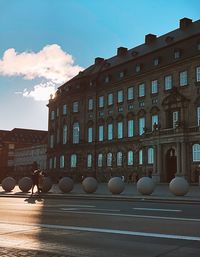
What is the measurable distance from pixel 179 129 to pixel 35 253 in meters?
43.9

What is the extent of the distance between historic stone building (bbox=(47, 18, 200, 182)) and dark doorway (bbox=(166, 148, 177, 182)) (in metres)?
0.12

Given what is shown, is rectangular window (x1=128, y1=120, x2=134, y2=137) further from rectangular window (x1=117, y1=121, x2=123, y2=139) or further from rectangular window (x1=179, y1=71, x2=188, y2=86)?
rectangular window (x1=179, y1=71, x2=188, y2=86)

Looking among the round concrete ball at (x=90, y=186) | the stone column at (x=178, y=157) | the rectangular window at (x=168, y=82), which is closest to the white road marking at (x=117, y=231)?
the round concrete ball at (x=90, y=186)

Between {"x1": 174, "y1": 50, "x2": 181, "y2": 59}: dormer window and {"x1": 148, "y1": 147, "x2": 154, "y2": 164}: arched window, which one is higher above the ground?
{"x1": 174, "y1": 50, "x2": 181, "y2": 59}: dormer window

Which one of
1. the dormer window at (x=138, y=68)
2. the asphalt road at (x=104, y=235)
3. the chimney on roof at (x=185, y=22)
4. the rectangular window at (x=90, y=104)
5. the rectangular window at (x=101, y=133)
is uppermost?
the chimney on roof at (x=185, y=22)

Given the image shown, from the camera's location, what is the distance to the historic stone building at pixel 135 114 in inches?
2021

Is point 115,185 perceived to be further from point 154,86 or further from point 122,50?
point 122,50

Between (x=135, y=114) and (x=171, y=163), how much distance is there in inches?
416

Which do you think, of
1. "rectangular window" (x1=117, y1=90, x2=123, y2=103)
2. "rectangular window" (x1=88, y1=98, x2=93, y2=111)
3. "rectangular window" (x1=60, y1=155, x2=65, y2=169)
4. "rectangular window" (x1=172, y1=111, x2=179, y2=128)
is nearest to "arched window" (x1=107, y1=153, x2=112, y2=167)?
"rectangular window" (x1=117, y1=90, x2=123, y2=103)

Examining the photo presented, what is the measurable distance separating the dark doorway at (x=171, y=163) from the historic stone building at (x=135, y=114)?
0.12 metres

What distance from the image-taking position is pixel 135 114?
59938mm

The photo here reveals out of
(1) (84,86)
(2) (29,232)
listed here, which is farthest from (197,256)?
(1) (84,86)

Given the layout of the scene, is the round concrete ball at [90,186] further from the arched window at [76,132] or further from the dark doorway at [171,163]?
the arched window at [76,132]

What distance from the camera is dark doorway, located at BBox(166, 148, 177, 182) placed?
51.8 metres
